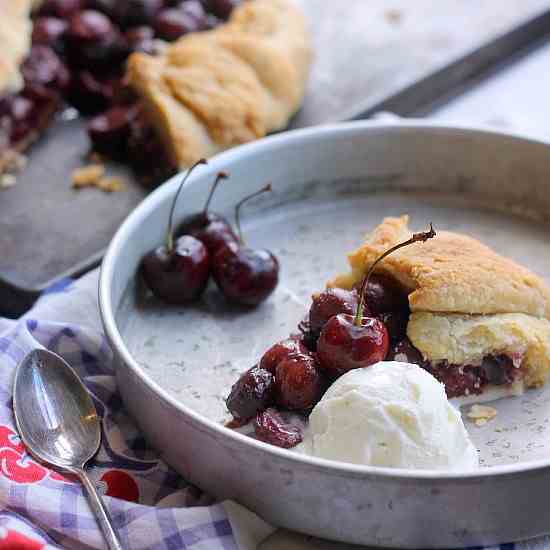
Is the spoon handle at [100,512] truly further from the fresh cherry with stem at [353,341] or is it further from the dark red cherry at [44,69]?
the dark red cherry at [44,69]

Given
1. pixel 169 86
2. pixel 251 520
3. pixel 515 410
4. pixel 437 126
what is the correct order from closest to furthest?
pixel 251 520 < pixel 515 410 < pixel 437 126 < pixel 169 86

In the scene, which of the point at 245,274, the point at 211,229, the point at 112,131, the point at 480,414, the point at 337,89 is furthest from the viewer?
the point at 337,89

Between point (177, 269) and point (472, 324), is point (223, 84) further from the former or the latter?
point (472, 324)

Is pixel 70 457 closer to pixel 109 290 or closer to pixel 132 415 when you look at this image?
pixel 132 415

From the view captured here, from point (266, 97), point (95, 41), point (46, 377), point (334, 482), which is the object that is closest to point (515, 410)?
point (334, 482)

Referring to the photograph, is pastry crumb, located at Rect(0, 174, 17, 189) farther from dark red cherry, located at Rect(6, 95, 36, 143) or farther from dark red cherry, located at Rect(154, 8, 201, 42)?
dark red cherry, located at Rect(154, 8, 201, 42)

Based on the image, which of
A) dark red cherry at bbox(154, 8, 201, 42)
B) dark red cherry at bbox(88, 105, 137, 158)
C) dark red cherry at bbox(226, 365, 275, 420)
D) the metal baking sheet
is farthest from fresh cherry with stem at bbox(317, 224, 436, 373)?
dark red cherry at bbox(154, 8, 201, 42)

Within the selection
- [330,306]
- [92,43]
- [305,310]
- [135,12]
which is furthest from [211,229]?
[135,12]
